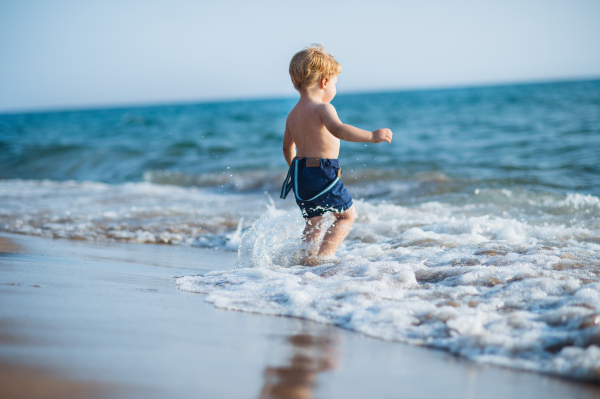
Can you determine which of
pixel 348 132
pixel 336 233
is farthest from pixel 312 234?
pixel 348 132

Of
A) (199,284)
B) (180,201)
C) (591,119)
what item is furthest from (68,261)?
(591,119)

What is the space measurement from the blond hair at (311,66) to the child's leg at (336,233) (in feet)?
3.20

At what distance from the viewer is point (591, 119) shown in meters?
14.3

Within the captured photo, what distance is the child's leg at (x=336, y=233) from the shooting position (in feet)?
11.9

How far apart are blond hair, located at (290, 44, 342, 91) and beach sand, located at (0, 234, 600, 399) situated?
1779mm

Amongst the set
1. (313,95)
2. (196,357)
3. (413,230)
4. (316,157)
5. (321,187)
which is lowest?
(196,357)

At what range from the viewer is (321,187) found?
3.60 metres

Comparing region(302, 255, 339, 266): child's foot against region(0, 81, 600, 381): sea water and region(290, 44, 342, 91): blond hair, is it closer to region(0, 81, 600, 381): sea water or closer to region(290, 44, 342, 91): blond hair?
region(0, 81, 600, 381): sea water

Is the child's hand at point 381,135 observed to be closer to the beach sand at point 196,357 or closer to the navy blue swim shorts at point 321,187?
the navy blue swim shorts at point 321,187

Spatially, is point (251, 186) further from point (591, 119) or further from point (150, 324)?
point (591, 119)

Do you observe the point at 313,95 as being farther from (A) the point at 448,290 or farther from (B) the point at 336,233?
(A) the point at 448,290

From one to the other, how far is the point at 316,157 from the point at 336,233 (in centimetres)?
57

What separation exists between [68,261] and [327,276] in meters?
1.93

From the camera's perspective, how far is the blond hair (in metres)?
3.56
